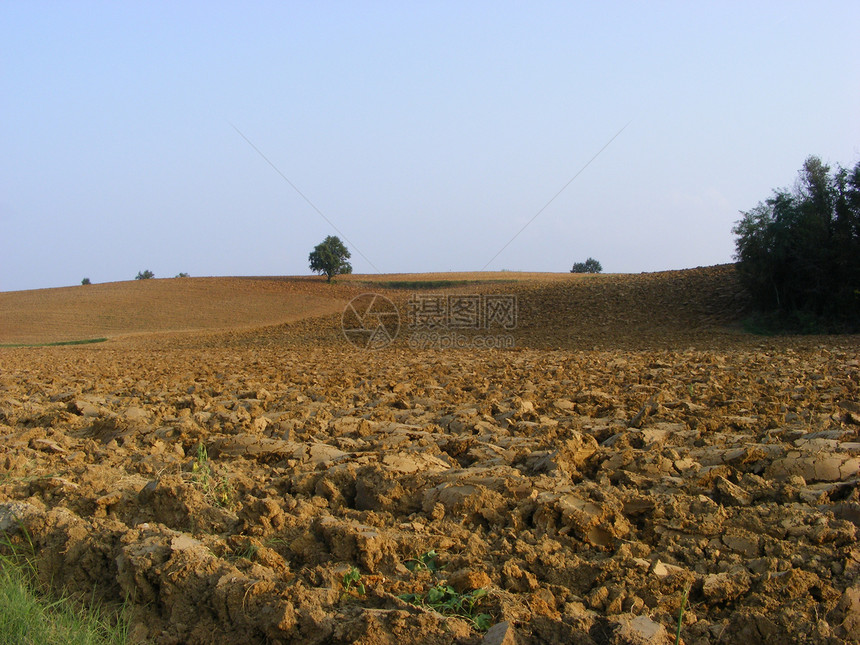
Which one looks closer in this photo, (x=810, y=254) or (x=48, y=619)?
(x=48, y=619)

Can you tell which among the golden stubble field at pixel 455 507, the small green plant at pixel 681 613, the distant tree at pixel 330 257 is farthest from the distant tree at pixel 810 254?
the distant tree at pixel 330 257

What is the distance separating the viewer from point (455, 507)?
12.3ft

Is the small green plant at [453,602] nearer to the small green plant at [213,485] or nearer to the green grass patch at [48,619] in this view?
the green grass patch at [48,619]

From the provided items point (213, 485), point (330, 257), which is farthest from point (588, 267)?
point (213, 485)

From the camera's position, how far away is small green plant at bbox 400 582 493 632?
8.86 ft

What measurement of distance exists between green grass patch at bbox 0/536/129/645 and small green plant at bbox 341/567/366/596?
3.14 ft

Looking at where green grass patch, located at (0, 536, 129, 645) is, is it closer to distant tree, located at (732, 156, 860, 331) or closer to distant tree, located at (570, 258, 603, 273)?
distant tree, located at (732, 156, 860, 331)

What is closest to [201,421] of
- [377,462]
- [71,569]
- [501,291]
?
[377,462]

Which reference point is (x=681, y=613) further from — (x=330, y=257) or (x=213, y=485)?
(x=330, y=257)

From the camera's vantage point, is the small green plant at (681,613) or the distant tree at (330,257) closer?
the small green plant at (681,613)

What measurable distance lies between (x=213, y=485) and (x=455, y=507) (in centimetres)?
167

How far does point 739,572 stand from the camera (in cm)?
296

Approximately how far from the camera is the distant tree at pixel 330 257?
4103 cm

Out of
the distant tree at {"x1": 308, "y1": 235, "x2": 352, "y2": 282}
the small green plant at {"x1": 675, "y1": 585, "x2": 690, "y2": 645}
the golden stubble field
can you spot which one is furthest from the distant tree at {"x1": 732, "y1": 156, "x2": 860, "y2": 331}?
the distant tree at {"x1": 308, "y1": 235, "x2": 352, "y2": 282}
